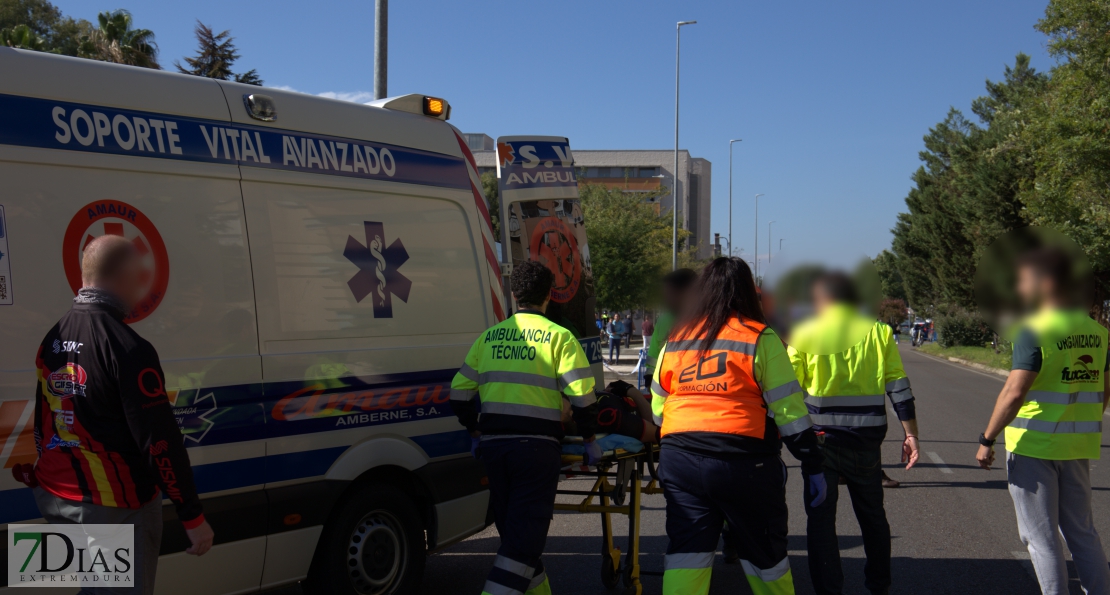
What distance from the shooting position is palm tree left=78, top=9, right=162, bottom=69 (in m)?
25.6

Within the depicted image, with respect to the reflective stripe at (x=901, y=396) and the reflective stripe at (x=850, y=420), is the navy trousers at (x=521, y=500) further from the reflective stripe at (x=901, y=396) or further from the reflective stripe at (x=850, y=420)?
the reflective stripe at (x=901, y=396)

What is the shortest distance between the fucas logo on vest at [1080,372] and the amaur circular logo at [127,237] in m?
4.02

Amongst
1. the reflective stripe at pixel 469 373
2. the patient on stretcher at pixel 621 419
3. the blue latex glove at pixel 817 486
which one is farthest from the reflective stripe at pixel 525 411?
the blue latex glove at pixel 817 486

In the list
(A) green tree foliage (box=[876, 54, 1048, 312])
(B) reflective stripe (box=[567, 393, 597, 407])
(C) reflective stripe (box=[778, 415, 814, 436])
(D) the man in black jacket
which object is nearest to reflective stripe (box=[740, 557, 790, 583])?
(C) reflective stripe (box=[778, 415, 814, 436])

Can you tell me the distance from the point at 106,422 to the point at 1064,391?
4.03 m

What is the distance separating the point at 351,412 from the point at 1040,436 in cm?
326

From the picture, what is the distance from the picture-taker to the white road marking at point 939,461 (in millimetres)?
9250

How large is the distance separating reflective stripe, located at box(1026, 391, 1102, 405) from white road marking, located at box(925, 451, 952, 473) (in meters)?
5.45

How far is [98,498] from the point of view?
9.57 feet

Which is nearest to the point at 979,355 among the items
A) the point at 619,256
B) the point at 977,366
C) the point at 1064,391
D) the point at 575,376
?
the point at 977,366

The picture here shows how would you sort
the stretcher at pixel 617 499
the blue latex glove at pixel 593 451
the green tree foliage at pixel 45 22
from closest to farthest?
the blue latex glove at pixel 593 451
the stretcher at pixel 617 499
the green tree foliage at pixel 45 22

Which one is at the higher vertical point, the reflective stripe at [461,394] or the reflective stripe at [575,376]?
the reflective stripe at [575,376]

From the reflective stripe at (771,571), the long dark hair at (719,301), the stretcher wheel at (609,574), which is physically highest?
the long dark hair at (719,301)

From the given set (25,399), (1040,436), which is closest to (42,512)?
(25,399)
